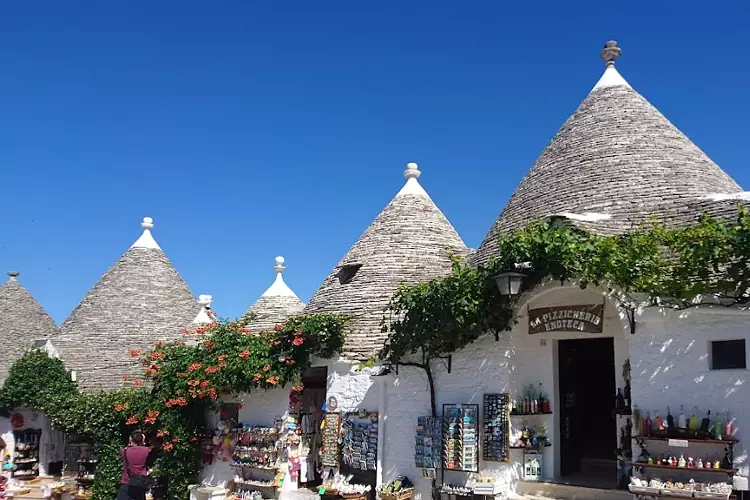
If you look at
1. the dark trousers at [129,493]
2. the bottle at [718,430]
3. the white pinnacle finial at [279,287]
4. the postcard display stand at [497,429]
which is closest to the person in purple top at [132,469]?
the dark trousers at [129,493]

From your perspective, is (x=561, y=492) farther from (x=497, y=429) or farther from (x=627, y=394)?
(x=627, y=394)

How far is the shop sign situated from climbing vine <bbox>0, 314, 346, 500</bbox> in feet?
12.6

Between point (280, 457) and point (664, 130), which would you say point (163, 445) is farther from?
point (664, 130)

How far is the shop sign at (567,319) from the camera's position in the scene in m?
9.73

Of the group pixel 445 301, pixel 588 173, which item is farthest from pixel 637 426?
pixel 588 173

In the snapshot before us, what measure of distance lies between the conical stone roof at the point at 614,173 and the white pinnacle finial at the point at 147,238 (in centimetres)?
1283

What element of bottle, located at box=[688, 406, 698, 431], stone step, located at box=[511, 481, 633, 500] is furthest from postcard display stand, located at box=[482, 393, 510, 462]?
bottle, located at box=[688, 406, 698, 431]

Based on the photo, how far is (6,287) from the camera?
22.3 meters

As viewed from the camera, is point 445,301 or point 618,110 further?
point 618,110

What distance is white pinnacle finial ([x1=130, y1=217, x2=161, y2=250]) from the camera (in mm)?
21203

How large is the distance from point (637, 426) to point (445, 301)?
323cm

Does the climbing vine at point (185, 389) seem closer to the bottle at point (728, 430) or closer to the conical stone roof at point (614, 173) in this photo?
the conical stone roof at point (614, 173)

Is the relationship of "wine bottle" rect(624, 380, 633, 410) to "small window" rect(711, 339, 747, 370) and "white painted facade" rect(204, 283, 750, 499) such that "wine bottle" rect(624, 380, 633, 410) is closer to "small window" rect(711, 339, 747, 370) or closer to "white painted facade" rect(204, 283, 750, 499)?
"white painted facade" rect(204, 283, 750, 499)

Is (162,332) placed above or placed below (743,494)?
above
